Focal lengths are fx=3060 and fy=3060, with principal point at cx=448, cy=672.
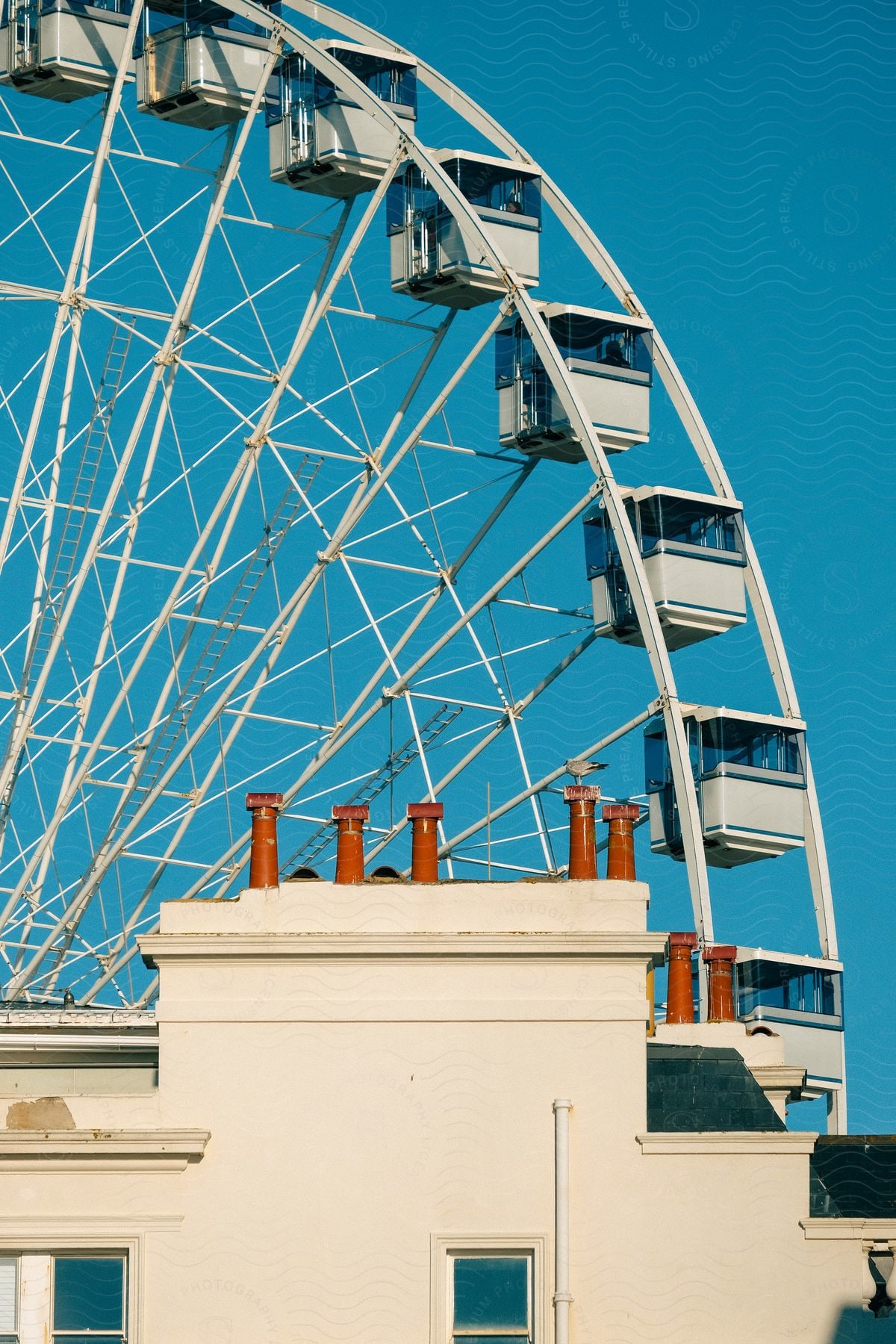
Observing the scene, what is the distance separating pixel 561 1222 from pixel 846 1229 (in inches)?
99.7

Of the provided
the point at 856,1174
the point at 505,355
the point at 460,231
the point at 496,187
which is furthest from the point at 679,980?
the point at 496,187

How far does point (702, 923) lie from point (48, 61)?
16.9 metres

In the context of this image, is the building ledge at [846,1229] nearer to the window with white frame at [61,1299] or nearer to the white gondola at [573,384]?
the window with white frame at [61,1299]

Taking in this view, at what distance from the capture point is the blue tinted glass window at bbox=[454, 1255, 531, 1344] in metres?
27.0

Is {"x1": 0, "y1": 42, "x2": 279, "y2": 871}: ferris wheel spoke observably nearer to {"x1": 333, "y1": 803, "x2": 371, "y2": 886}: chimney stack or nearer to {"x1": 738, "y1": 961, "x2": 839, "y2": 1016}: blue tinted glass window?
{"x1": 738, "y1": 961, "x2": 839, "y2": 1016}: blue tinted glass window

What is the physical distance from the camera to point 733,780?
4769 centimetres

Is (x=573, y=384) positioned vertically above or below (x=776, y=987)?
above

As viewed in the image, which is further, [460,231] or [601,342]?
[601,342]

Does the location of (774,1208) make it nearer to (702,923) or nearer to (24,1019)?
(24,1019)

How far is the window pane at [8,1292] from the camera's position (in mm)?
26891

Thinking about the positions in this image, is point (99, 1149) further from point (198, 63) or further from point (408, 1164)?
point (198, 63)

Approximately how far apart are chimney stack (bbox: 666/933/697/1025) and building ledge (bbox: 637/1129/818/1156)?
822 cm

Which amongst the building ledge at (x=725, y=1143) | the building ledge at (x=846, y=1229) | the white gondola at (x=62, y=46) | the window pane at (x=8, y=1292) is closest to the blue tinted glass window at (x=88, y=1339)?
the window pane at (x=8, y=1292)

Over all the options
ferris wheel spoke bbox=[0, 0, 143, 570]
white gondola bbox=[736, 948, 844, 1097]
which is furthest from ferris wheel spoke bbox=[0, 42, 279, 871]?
white gondola bbox=[736, 948, 844, 1097]
